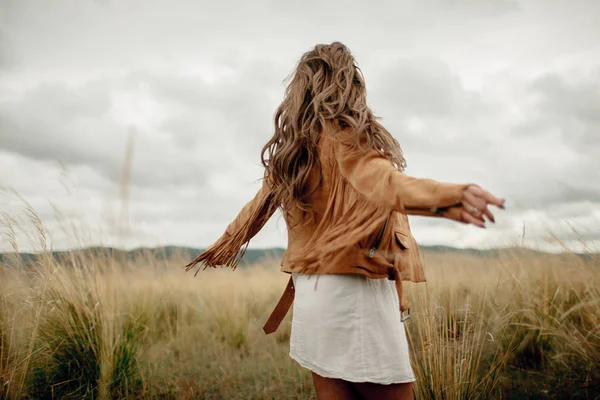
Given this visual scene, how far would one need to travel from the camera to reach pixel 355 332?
153 centimetres

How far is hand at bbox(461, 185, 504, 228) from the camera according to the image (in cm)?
111

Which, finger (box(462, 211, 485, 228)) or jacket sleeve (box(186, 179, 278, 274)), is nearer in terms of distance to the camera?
finger (box(462, 211, 485, 228))

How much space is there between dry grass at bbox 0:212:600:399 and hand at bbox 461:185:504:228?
1442 millimetres

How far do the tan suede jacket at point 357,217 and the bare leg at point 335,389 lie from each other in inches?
14.1

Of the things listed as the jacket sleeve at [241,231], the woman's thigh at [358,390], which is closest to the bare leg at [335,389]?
the woman's thigh at [358,390]

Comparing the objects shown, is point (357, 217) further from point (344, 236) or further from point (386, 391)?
point (386, 391)

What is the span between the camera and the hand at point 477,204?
3.64ft

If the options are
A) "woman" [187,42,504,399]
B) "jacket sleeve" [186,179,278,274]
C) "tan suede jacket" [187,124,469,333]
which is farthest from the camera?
"jacket sleeve" [186,179,278,274]

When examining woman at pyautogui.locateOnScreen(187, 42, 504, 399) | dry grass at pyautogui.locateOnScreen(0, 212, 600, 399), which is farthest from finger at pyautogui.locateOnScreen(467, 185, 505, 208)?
dry grass at pyautogui.locateOnScreen(0, 212, 600, 399)

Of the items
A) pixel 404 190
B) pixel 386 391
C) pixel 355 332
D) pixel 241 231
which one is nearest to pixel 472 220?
pixel 404 190

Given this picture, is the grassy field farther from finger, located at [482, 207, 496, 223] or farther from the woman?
finger, located at [482, 207, 496, 223]

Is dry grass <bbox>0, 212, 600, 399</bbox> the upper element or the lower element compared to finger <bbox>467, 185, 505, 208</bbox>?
lower

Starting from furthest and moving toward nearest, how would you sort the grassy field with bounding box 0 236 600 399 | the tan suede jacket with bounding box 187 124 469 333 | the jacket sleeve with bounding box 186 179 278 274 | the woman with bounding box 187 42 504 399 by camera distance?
the grassy field with bounding box 0 236 600 399
the jacket sleeve with bounding box 186 179 278 274
the woman with bounding box 187 42 504 399
the tan suede jacket with bounding box 187 124 469 333

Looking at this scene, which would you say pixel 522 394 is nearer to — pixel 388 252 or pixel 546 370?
pixel 546 370
